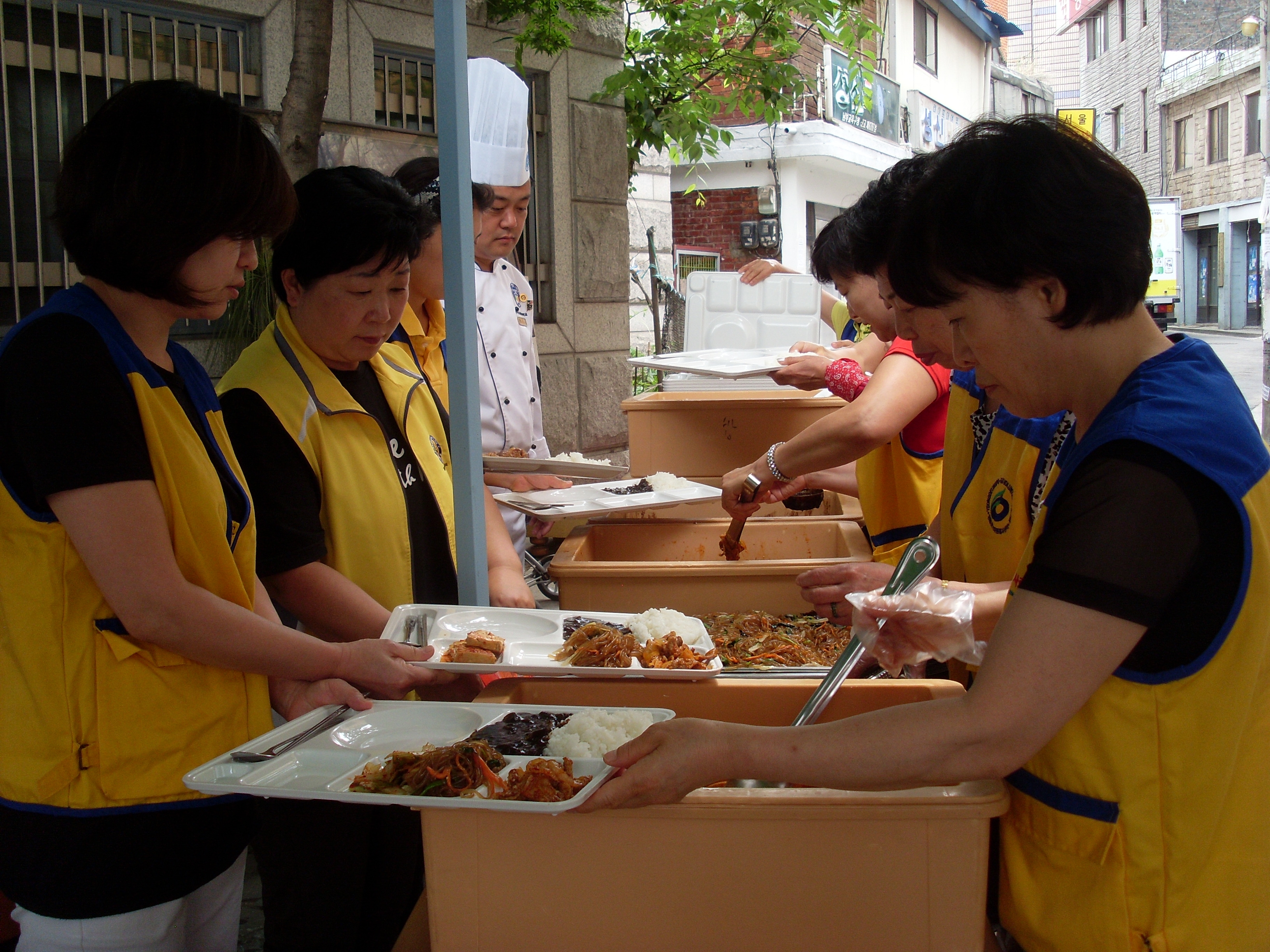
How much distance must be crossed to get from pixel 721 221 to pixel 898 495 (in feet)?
42.1

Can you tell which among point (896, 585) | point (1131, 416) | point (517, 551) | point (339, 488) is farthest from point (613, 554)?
point (1131, 416)

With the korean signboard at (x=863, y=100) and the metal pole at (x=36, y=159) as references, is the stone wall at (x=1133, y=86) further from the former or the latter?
the metal pole at (x=36, y=159)

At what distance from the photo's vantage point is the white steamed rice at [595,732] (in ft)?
3.90

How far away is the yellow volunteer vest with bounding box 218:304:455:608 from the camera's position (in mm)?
1688

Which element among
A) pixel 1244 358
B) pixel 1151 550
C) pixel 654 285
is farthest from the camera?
pixel 1244 358

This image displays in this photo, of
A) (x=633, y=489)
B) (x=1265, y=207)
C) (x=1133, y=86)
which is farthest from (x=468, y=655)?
(x=1133, y=86)

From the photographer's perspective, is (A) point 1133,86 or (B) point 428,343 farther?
(A) point 1133,86

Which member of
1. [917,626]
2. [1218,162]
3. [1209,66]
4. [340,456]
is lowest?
[917,626]

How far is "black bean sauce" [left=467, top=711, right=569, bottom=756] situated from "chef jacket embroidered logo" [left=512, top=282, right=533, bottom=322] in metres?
2.57

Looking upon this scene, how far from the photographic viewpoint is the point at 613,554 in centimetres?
A: 288

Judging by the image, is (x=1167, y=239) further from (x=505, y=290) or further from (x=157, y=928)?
(x=157, y=928)

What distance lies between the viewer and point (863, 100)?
47.9 feet

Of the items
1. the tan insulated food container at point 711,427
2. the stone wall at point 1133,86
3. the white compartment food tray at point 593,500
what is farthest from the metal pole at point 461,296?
the stone wall at point 1133,86

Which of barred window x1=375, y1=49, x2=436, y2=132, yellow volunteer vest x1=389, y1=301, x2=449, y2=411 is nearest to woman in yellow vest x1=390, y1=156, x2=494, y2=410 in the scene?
yellow volunteer vest x1=389, y1=301, x2=449, y2=411
